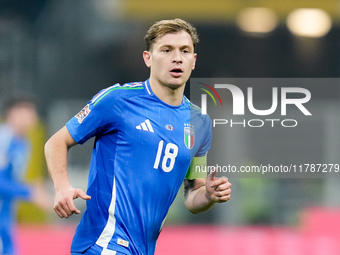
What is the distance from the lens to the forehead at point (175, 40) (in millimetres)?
3312

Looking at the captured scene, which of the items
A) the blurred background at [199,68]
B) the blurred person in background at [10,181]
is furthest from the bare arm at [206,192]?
the blurred background at [199,68]

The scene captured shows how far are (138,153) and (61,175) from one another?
41 centimetres

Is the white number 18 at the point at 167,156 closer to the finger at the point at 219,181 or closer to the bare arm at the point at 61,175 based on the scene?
the finger at the point at 219,181

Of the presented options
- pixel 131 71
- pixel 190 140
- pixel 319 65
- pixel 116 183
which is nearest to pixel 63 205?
pixel 116 183

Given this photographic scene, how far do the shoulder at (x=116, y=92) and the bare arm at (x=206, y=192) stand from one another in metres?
0.58

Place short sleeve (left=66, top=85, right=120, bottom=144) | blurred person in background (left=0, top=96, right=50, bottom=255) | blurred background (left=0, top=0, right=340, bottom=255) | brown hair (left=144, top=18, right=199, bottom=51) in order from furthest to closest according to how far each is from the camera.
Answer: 1. blurred background (left=0, top=0, right=340, bottom=255)
2. blurred person in background (left=0, top=96, right=50, bottom=255)
3. brown hair (left=144, top=18, right=199, bottom=51)
4. short sleeve (left=66, top=85, right=120, bottom=144)

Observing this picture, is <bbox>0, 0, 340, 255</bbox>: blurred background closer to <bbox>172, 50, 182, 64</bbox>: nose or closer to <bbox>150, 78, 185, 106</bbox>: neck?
<bbox>150, 78, 185, 106</bbox>: neck

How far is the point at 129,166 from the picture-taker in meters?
3.10

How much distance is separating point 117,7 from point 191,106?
653cm

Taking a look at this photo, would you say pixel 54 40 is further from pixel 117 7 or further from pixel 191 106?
pixel 191 106

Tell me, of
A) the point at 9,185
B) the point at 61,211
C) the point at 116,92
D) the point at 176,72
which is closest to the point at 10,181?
the point at 9,185

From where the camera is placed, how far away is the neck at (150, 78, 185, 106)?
329cm

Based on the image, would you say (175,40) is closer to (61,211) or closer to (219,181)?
(219,181)

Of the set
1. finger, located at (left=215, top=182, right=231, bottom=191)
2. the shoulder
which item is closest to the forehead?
the shoulder
